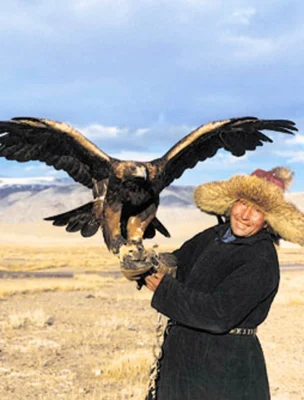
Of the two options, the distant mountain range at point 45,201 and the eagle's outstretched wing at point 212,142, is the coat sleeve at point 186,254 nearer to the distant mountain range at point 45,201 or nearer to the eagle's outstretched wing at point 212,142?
the eagle's outstretched wing at point 212,142

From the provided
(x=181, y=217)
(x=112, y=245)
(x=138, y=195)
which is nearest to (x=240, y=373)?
(x=112, y=245)

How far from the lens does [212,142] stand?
14.2ft

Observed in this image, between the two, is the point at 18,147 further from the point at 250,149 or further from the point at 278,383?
the point at 278,383

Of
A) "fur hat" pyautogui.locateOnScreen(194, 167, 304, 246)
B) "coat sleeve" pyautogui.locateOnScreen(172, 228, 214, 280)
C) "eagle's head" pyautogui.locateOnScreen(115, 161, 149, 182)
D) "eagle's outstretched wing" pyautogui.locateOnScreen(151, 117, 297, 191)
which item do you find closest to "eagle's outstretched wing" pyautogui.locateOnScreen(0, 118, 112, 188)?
"eagle's head" pyautogui.locateOnScreen(115, 161, 149, 182)

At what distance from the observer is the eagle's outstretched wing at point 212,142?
370 cm

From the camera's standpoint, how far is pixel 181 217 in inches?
4963

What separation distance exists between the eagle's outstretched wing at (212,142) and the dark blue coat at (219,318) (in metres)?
1.06

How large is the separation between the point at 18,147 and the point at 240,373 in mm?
2325

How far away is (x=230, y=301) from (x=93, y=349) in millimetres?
6745

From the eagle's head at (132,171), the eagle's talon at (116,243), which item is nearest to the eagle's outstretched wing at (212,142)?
the eagle's head at (132,171)

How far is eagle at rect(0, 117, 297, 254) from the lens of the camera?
11.9 feet

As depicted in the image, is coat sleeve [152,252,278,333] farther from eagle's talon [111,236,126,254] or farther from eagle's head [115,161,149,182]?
eagle's head [115,161,149,182]

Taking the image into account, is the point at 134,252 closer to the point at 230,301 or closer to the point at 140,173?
the point at 230,301

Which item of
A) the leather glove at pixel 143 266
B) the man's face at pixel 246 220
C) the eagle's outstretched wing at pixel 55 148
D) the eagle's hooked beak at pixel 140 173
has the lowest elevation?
the leather glove at pixel 143 266
